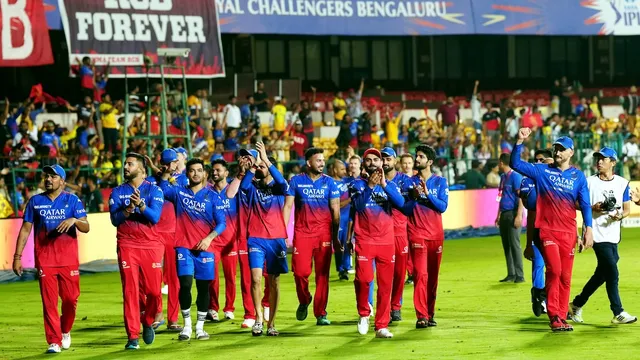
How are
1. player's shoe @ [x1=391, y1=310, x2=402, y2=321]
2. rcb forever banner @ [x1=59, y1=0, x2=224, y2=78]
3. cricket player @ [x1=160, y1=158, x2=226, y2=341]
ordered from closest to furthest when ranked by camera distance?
cricket player @ [x1=160, y1=158, x2=226, y2=341], player's shoe @ [x1=391, y1=310, x2=402, y2=321], rcb forever banner @ [x1=59, y1=0, x2=224, y2=78]

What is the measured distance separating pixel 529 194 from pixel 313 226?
267 centimetres

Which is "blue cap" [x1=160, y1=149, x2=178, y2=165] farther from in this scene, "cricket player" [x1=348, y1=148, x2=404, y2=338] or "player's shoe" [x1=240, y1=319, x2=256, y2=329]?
"cricket player" [x1=348, y1=148, x2=404, y2=338]

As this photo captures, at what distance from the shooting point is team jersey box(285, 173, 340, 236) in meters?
15.2

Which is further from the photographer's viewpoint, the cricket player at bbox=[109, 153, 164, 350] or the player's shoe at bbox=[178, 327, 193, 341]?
the player's shoe at bbox=[178, 327, 193, 341]

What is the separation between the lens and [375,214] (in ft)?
47.8

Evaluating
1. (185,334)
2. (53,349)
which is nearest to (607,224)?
(185,334)

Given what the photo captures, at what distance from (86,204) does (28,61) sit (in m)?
3.92

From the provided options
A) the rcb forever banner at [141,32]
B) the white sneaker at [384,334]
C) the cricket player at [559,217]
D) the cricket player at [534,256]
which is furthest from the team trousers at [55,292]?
the rcb forever banner at [141,32]

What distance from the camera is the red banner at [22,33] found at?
89.8 feet

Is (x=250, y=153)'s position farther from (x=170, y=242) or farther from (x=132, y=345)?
(x=132, y=345)

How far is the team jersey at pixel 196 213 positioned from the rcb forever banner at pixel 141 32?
569 inches

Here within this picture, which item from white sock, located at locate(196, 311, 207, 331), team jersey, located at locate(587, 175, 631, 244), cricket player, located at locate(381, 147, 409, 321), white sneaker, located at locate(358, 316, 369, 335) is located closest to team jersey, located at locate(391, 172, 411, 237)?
cricket player, located at locate(381, 147, 409, 321)

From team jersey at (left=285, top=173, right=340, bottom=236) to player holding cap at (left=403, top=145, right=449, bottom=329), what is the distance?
0.91 meters

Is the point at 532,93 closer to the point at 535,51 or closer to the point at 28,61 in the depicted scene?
the point at 535,51
